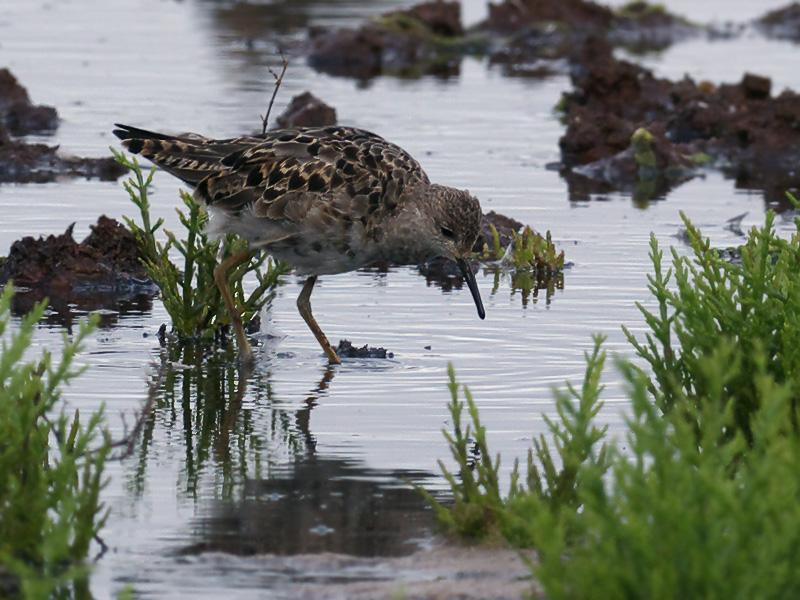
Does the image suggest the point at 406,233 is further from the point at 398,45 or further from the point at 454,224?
the point at 398,45

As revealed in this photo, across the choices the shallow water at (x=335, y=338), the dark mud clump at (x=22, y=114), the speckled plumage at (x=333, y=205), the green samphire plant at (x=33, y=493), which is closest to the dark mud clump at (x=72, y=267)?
the shallow water at (x=335, y=338)

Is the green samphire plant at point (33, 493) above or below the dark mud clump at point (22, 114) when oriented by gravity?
below

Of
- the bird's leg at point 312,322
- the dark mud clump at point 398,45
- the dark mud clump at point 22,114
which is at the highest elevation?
the dark mud clump at point 398,45

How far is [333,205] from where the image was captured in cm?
1034

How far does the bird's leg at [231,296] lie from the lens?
1047cm

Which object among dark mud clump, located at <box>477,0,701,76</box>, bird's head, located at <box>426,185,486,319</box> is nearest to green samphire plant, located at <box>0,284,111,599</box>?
bird's head, located at <box>426,185,486,319</box>

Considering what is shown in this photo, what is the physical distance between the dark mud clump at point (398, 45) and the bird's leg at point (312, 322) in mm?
13031

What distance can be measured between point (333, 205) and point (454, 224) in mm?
725

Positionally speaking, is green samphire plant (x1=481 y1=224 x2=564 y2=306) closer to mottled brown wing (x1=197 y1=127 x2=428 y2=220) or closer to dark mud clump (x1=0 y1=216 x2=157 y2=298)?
mottled brown wing (x1=197 y1=127 x2=428 y2=220)

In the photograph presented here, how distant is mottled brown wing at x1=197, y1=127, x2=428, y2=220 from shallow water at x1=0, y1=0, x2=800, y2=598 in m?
0.96

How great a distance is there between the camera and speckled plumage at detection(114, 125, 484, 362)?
10375 mm

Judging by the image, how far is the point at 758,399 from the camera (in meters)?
7.75

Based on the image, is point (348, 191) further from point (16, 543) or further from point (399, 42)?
point (399, 42)

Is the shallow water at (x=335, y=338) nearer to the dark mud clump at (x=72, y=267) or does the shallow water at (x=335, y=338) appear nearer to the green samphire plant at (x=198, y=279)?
the green samphire plant at (x=198, y=279)
